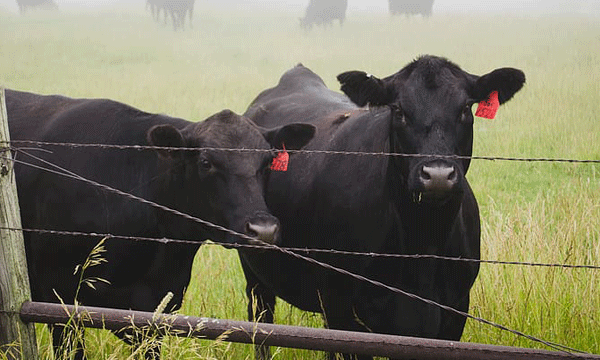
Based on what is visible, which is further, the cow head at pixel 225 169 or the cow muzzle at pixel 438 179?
the cow head at pixel 225 169

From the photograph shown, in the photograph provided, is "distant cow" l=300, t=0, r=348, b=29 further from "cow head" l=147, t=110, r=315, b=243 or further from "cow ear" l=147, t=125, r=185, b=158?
"cow ear" l=147, t=125, r=185, b=158

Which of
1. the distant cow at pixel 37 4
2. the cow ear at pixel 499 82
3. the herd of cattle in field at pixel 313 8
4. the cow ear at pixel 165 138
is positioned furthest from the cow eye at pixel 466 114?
the distant cow at pixel 37 4

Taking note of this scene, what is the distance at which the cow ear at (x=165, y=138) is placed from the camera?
13.2 ft

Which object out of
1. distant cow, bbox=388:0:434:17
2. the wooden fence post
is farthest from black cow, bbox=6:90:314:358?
distant cow, bbox=388:0:434:17

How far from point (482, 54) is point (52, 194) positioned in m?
22.7

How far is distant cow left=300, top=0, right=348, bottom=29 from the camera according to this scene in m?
44.5

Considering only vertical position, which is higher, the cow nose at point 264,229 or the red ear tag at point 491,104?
the red ear tag at point 491,104

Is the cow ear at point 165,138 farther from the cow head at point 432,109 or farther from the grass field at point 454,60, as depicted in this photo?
the grass field at point 454,60

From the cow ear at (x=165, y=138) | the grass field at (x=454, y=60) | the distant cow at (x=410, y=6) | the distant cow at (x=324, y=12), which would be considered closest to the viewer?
the cow ear at (x=165, y=138)

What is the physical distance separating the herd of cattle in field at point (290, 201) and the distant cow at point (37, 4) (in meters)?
51.6

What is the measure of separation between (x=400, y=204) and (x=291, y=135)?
823 mm

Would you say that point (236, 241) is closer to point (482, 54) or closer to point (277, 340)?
point (277, 340)

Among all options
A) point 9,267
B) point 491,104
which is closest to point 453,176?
point 491,104

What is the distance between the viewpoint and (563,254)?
4.95 m
